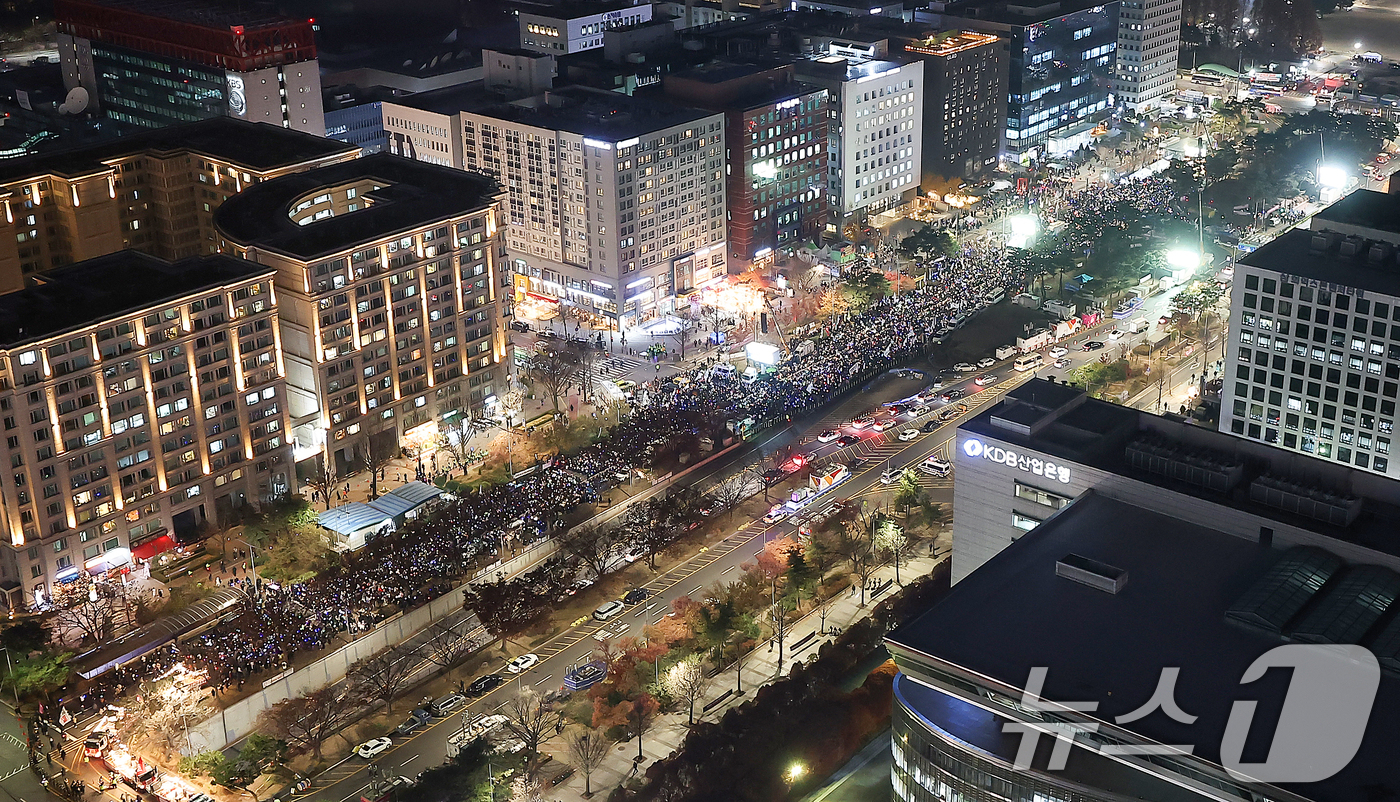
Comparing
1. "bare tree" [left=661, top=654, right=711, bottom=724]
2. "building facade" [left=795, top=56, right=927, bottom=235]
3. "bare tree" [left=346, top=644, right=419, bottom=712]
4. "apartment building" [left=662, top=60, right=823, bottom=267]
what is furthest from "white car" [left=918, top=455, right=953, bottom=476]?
"building facade" [left=795, top=56, right=927, bottom=235]

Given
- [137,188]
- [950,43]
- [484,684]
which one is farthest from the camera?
[950,43]

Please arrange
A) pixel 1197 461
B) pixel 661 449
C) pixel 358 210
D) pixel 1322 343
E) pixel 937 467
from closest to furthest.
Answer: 1. pixel 1197 461
2. pixel 1322 343
3. pixel 937 467
4. pixel 661 449
5. pixel 358 210

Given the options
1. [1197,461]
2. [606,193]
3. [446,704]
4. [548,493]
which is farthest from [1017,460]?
[606,193]

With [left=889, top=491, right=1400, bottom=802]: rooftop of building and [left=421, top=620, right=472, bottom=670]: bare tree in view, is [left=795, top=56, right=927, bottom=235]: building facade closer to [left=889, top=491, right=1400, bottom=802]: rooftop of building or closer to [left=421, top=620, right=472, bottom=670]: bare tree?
[left=421, top=620, right=472, bottom=670]: bare tree

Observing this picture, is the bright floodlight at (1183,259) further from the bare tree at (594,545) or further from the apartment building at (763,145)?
the bare tree at (594,545)

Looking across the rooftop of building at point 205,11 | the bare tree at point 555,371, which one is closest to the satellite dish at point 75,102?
the rooftop of building at point 205,11

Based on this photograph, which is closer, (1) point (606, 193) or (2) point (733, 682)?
(2) point (733, 682)

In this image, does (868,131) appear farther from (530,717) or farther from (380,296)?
(530,717)

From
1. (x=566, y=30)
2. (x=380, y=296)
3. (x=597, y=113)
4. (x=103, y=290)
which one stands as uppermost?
(x=566, y=30)
